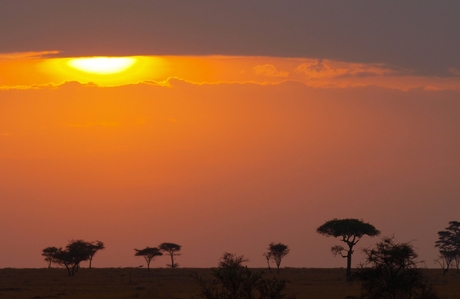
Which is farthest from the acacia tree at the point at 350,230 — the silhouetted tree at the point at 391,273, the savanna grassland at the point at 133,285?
the silhouetted tree at the point at 391,273

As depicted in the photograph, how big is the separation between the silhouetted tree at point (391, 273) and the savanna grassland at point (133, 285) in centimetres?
2403

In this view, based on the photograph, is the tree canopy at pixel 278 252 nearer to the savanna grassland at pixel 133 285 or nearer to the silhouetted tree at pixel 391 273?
the savanna grassland at pixel 133 285

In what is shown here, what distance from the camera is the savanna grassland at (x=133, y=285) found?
7075cm

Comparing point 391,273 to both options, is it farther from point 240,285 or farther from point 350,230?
point 350,230

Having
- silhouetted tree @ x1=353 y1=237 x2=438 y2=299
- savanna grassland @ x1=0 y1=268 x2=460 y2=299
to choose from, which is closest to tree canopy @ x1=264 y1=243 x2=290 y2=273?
savanna grassland @ x1=0 y1=268 x2=460 y2=299

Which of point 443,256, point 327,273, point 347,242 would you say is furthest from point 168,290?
point 443,256

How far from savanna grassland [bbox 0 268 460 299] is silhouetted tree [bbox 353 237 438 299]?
2403 cm

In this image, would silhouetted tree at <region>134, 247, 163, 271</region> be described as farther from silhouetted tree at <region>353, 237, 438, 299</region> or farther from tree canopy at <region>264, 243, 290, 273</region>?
silhouetted tree at <region>353, 237, 438, 299</region>

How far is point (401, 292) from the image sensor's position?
42.5m

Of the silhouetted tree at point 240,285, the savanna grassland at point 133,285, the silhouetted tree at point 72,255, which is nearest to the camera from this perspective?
the silhouetted tree at point 240,285

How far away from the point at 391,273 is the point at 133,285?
160ft

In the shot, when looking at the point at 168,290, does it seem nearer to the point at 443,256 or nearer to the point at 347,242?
the point at 347,242

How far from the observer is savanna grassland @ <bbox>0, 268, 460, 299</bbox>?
232 feet

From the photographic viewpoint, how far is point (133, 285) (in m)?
86.8
